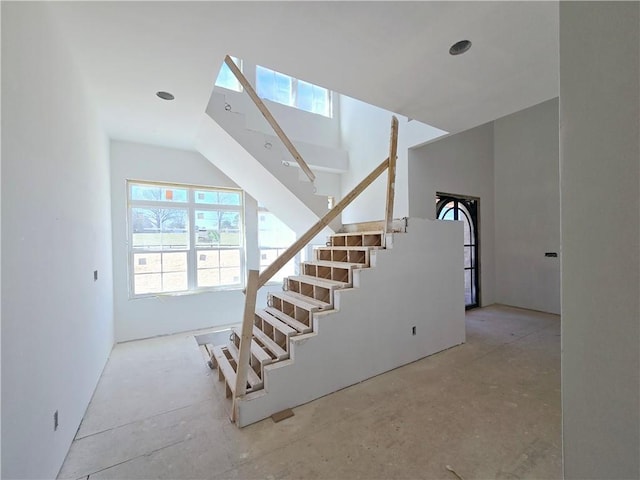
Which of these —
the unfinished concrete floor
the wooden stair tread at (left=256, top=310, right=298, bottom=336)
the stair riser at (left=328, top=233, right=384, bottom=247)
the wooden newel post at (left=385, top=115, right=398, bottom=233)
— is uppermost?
the wooden newel post at (left=385, top=115, right=398, bottom=233)

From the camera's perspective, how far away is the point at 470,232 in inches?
219

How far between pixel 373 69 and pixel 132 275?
13.8ft

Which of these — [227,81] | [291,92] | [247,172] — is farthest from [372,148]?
[227,81]

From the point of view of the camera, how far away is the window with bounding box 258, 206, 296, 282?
5285mm

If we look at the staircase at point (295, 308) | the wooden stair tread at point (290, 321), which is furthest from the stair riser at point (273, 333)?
the wooden stair tread at point (290, 321)

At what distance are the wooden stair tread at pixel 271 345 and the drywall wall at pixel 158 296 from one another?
1.84 metres

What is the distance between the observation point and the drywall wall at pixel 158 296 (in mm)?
4000

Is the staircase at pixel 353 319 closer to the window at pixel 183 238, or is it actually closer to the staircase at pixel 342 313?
the staircase at pixel 342 313

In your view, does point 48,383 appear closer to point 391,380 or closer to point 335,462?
point 335,462

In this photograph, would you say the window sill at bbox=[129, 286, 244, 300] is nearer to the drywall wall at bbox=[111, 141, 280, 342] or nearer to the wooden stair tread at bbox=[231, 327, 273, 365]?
the drywall wall at bbox=[111, 141, 280, 342]

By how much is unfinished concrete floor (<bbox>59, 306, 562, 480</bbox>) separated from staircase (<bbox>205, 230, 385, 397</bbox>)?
0.28 meters

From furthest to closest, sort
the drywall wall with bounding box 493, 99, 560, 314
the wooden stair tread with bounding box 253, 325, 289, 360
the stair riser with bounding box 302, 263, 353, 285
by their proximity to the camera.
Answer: the drywall wall with bounding box 493, 99, 560, 314 → the stair riser with bounding box 302, 263, 353, 285 → the wooden stair tread with bounding box 253, 325, 289, 360

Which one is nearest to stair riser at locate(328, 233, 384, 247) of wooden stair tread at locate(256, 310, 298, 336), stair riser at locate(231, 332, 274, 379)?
wooden stair tread at locate(256, 310, 298, 336)

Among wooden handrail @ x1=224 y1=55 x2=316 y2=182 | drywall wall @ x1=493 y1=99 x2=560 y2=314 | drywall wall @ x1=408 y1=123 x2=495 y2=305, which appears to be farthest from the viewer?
drywall wall @ x1=493 y1=99 x2=560 y2=314
